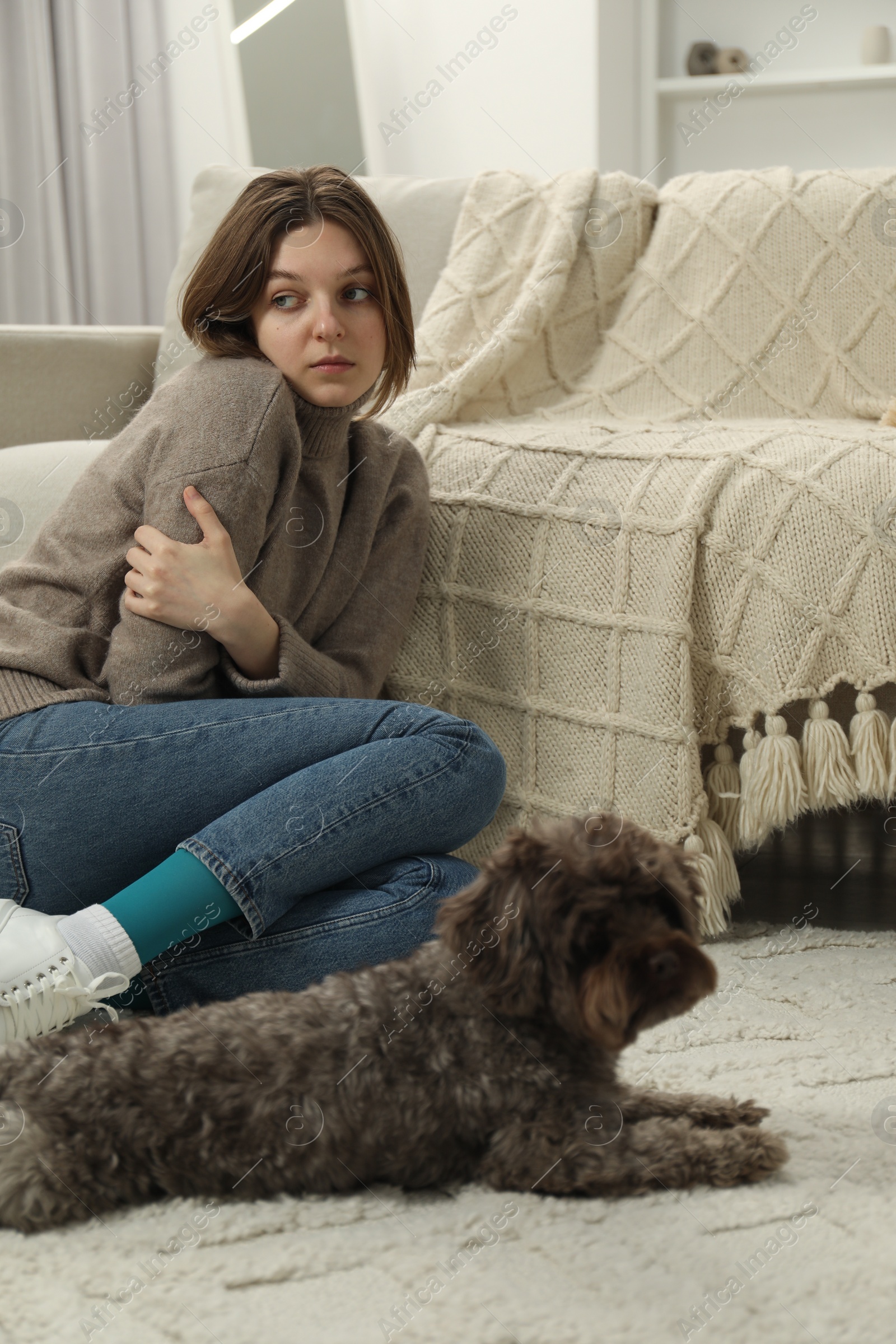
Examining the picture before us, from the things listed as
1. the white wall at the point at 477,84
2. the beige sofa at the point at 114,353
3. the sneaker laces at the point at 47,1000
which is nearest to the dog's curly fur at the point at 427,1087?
the sneaker laces at the point at 47,1000

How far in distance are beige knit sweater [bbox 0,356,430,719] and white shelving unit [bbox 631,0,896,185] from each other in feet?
7.44

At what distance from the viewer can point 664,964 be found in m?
0.73

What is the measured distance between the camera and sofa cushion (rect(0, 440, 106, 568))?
5.00ft

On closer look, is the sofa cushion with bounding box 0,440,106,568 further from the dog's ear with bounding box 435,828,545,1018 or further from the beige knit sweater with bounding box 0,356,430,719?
the dog's ear with bounding box 435,828,545,1018

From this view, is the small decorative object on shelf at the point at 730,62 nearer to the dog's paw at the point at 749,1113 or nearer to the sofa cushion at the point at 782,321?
the sofa cushion at the point at 782,321

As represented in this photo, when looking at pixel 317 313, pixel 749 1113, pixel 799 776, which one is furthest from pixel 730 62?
pixel 749 1113

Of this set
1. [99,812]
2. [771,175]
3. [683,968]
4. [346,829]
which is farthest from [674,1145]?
[771,175]

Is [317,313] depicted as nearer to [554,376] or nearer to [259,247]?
[259,247]

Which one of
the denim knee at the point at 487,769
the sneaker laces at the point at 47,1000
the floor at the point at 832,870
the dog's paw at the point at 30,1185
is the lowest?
the floor at the point at 832,870

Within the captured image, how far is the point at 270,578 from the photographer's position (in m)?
1.21

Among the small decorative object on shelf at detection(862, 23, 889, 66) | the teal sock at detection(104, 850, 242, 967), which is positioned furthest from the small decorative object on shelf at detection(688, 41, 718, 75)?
the teal sock at detection(104, 850, 242, 967)

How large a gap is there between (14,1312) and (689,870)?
51 cm

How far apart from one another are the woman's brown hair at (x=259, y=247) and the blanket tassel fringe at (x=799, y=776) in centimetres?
63

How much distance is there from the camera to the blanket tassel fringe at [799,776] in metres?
1.23
